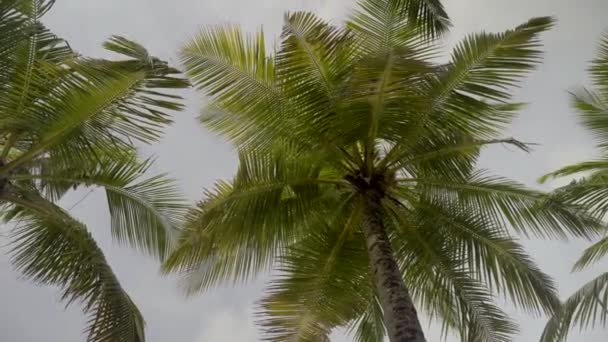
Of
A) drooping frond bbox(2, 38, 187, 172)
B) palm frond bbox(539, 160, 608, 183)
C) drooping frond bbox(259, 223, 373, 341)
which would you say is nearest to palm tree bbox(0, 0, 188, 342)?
drooping frond bbox(2, 38, 187, 172)

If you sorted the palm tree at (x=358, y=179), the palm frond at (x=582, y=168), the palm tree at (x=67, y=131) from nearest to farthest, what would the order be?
the palm tree at (x=67, y=131), the palm tree at (x=358, y=179), the palm frond at (x=582, y=168)

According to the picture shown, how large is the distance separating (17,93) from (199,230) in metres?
2.72

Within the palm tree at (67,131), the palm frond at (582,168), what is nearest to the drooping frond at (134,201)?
the palm tree at (67,131)

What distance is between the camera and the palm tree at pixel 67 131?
7.40m

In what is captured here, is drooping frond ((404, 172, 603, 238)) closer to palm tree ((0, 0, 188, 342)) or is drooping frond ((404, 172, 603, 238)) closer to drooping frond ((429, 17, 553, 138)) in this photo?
drooping frond ((429, 17, 553, 138))

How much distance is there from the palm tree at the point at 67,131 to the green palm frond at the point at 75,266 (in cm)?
1

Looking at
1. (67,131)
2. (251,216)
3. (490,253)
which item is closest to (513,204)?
(490,253)

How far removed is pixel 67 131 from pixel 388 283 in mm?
4251

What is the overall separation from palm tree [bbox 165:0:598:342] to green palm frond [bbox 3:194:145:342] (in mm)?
1273

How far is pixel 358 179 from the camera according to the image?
952cm

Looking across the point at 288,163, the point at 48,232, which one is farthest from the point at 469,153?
the point at 48,232

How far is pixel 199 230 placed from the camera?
848 centimetres

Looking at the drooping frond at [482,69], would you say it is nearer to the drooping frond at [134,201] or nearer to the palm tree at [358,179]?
the palm tree at [358,179]

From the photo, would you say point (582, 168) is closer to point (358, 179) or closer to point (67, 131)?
point (358, 179)
